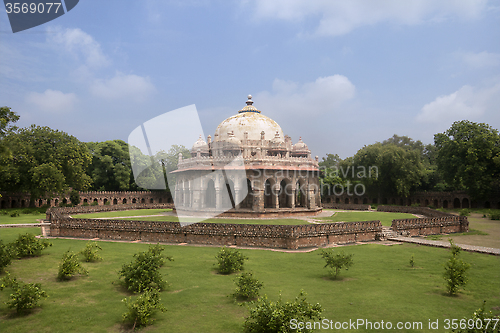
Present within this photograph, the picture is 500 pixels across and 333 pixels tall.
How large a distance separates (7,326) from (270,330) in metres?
6.24

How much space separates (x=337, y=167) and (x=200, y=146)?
29890 millimetres

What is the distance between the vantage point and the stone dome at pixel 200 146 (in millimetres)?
39781

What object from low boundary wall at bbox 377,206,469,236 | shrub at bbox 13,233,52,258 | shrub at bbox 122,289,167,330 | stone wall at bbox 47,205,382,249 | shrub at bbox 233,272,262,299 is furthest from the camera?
low boundary wall at bbox 377,206,469,236

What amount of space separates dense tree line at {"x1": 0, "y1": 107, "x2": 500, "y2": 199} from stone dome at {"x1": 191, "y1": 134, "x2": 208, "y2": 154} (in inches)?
585

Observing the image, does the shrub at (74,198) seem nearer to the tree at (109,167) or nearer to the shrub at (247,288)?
the tree at (109,167)

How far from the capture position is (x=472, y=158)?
40.8 m

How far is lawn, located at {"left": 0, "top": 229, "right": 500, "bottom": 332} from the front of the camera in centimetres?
860

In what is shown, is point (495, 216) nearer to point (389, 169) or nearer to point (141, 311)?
point (389, 169)

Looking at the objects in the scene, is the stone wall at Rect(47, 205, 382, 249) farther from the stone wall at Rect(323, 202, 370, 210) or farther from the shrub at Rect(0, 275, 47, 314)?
the stone wall at Rect(323, 202, 370, 210)

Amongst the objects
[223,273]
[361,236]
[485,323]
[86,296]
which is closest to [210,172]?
[361,236]

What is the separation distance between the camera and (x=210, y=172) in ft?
110

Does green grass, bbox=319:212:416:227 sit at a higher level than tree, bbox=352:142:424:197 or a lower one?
lower

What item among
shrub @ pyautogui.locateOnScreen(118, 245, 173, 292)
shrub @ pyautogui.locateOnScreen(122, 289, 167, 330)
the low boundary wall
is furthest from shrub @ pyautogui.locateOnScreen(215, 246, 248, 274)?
the low boundary wall
